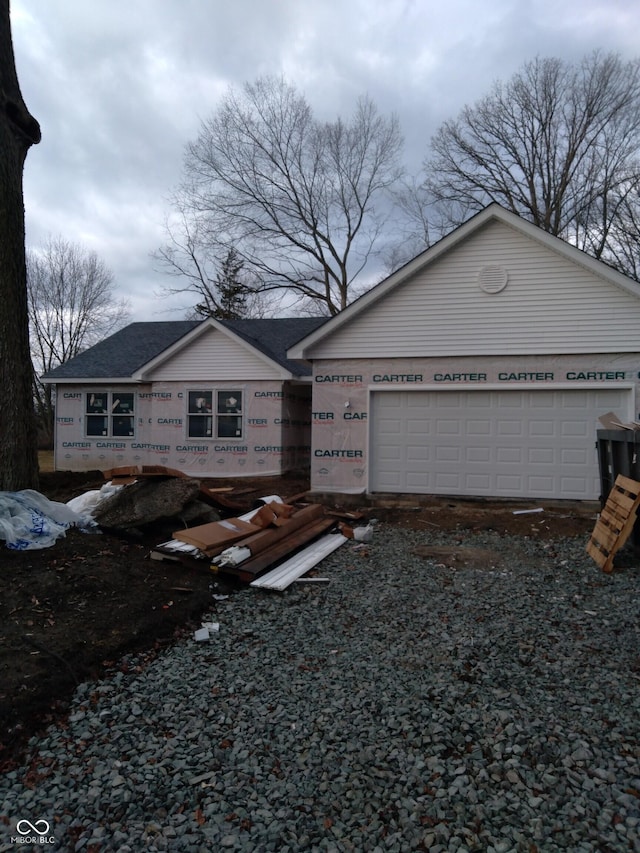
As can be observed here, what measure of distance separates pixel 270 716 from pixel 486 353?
890 cm

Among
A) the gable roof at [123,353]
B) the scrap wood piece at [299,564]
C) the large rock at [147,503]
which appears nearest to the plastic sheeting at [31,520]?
the large rock at [147,503]

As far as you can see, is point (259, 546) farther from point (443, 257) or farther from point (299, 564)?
point (443, 257)

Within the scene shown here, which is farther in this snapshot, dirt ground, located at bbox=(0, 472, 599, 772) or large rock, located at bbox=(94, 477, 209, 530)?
large rock, located at bbox=(94, 477, 209, 530)

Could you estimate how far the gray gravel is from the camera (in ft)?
8.25

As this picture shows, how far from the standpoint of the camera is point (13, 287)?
6.91m

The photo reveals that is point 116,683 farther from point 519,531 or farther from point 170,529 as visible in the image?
point 519,531

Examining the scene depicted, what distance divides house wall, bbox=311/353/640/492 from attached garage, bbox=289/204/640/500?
2 cm

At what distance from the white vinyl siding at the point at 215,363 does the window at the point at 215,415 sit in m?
0.48

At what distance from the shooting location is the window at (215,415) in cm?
1546

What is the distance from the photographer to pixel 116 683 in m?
3.82

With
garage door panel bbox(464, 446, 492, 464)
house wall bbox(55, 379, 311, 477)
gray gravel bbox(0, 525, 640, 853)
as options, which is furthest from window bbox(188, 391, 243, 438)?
gray gravel bbox(0, 525, 640, 853)

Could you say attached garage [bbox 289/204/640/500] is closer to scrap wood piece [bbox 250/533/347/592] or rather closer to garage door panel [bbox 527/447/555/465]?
garage door panel [bbox 527/447/555/465]

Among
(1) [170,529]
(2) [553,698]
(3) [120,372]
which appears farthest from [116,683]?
(3) [120,372]

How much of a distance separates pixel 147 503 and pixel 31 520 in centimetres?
153
